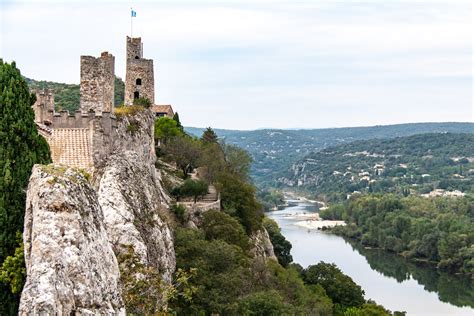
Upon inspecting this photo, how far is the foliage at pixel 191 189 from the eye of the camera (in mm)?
33791

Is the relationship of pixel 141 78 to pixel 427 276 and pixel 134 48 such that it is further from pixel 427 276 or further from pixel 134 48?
pixel 427 276

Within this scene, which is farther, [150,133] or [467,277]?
[467,277]

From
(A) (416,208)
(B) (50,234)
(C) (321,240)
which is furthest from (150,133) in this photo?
(A) (416,208)

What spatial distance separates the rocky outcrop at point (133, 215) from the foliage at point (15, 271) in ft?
13.5

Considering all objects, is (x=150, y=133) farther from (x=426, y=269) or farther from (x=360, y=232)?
(x=360, y=232)

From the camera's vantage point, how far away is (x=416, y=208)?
356 ft

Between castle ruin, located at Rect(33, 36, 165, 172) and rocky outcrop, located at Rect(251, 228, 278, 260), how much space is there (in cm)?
1497

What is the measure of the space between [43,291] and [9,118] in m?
3.73

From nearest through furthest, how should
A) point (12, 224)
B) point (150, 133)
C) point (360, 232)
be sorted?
1. point (12, 224)
2. point (150, 133)
3. point (360, 232)

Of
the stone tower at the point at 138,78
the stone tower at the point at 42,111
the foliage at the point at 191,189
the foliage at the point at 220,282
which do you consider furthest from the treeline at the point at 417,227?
the stone tower at the point at 42,111

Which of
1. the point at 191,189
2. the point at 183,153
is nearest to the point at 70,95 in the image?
the point at 183,153

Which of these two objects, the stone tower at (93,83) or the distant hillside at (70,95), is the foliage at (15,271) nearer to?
the stone tower at (93,83)

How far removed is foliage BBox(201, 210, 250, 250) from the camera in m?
30.7

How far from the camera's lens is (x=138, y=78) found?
32250 mm
